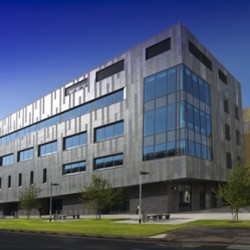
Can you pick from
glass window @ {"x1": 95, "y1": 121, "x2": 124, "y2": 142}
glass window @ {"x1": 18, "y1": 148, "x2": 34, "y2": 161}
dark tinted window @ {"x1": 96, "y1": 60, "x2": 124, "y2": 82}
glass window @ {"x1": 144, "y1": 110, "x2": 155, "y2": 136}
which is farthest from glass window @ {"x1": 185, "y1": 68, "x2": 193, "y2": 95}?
glass window @ {"x1": 18, "y1": 148, "x2": 34, "y2": 161}

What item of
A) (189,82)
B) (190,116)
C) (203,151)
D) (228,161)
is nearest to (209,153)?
(203,151)

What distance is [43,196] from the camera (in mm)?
72375

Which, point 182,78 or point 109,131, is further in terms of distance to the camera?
point 109,131

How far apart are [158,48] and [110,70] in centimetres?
941

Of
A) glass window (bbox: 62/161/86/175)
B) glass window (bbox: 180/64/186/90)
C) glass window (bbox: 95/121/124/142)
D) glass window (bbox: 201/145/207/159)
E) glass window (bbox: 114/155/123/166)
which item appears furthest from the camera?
glass window (bbox: 62/161/86/175)

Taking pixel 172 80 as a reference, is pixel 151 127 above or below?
below

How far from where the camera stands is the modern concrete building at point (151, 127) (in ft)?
165

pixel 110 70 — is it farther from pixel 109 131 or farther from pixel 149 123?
pixel 149 123

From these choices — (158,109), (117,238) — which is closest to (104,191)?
(158,109)

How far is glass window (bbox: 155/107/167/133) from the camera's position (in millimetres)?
50844

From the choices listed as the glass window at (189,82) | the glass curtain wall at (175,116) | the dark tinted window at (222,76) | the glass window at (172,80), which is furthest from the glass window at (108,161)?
the dark tinted window at (222,76)

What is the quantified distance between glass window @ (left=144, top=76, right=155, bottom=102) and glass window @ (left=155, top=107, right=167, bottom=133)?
7.36ft

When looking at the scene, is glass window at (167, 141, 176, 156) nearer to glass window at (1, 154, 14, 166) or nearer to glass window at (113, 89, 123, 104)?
glass window at (113, 89, 123, 104)

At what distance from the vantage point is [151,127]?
2057 inches
